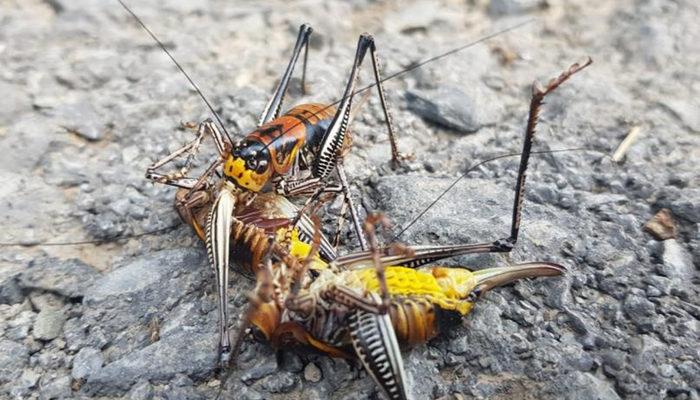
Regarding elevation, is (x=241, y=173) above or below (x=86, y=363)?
above

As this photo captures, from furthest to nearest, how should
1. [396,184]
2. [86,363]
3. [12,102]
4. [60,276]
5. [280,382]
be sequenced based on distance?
[12,102]
[396,184]
[60,276]
[86,363]
[280,382]

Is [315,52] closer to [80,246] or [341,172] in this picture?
[341,172]

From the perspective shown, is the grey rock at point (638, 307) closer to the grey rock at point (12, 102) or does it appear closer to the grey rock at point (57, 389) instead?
the grey rock at point (57, 389)

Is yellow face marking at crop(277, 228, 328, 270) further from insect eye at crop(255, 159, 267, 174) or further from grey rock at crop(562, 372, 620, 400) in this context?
grey rock at crop(562, 372, 620, 400)

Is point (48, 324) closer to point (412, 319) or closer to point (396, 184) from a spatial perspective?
point (412, 319)

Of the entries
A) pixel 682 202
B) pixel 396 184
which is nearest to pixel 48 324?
pixel 396 184

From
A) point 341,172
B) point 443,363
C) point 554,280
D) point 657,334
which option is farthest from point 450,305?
point 341,172
